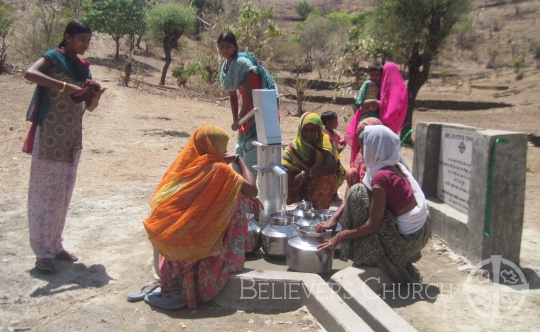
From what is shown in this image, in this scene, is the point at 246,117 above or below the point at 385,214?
above

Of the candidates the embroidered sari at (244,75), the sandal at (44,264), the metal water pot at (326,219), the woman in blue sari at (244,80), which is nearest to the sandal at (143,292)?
the sandal at (44,264)

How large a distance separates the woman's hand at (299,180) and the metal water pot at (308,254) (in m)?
1.26

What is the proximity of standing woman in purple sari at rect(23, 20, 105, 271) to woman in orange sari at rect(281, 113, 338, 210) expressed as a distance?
6.21 ft

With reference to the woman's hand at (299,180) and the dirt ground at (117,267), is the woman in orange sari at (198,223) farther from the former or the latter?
the woman's hand at (299,180)

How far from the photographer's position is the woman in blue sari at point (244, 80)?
412 centimetres

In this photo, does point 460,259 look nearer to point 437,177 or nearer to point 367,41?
point 437,177

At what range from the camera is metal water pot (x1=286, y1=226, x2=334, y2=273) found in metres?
3.25

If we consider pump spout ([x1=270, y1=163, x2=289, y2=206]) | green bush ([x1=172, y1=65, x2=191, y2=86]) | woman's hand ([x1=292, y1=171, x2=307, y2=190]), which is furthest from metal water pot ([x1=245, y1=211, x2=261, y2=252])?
green bush ([x1=172, y1=65, x2=191, y2=86])

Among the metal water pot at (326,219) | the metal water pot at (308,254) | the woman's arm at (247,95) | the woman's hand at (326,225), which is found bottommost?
the metal water pot at (308,254)

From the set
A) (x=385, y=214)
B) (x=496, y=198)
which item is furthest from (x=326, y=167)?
(x=496, y=198)

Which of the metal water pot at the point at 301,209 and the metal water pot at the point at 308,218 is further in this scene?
the metal water pot at the point at 301,209

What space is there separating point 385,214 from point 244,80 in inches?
67.0

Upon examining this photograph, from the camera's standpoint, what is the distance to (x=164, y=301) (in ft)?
10.3

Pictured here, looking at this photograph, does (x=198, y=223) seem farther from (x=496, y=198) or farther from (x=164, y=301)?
(x=496, y=198)
